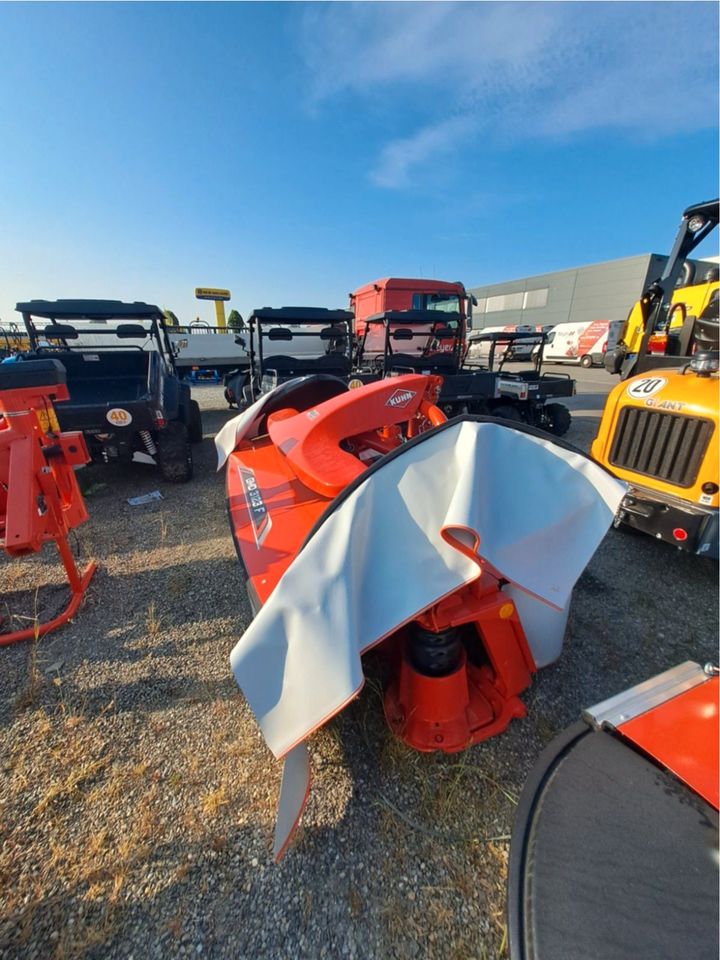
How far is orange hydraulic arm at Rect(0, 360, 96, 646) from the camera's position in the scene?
90.2 inches

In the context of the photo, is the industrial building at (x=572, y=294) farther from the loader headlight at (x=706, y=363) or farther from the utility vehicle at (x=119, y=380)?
the utility vehicle at (x=119, y=380)

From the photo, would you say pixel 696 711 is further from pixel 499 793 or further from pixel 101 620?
pixel 101 620

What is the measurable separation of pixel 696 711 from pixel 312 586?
3.55 feet

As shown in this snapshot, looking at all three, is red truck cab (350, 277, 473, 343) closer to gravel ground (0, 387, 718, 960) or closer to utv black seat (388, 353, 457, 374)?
utv black seat (388, 353, 457, 374)

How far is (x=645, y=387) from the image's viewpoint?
305cm

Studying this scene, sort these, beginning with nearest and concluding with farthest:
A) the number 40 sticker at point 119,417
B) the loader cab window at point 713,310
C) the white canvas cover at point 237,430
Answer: the white canvas cover at point 237,430 < the loader cab window at point 713,310 < the number 40 sticker at point 119,417

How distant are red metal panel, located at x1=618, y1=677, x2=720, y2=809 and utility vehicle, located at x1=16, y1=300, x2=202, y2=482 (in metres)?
5.22

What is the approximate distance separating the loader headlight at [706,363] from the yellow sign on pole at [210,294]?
20568mm

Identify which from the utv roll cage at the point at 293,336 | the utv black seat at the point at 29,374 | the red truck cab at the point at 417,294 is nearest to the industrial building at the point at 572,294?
the red truck cab at the point at 417,294

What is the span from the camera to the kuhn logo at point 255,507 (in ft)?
6.74

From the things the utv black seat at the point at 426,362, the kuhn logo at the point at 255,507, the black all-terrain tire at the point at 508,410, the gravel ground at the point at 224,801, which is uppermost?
the utv black seat at the point at 426,362

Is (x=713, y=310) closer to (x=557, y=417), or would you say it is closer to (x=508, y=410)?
(x=508, y=410)

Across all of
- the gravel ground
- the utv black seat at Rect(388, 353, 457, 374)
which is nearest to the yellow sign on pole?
the utv black seat at Rect(388, 353, 457, 374)

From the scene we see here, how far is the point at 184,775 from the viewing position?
5.66 ft
